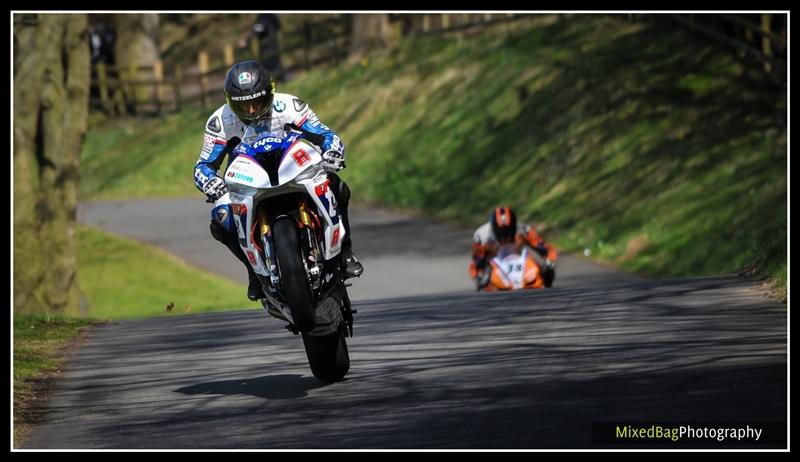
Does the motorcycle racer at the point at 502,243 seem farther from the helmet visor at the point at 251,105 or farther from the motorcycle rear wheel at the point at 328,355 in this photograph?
the helmet visor at the point at 251,105

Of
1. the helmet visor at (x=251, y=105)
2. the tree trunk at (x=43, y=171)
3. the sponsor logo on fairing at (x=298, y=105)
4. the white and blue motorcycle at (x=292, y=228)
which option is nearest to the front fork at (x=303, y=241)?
the white and blue motorcycle at (x=292, y=228)

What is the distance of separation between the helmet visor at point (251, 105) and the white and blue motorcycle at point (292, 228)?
0.20 metres

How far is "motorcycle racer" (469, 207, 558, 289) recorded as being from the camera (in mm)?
20359

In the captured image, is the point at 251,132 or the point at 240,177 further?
the point at 251,132

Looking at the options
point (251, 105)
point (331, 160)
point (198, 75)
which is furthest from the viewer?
point (198, 75)

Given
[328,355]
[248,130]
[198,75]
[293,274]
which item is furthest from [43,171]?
[198,75]

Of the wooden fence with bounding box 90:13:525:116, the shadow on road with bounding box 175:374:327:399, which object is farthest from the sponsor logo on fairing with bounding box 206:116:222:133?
the wooden fence with bounding box 90:13:525:116

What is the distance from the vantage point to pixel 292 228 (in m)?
10.8

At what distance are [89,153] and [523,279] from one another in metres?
28.4

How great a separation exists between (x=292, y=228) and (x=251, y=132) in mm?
992

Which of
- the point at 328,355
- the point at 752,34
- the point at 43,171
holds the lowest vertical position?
the point at 328,355

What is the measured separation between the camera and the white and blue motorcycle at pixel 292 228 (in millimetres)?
10781

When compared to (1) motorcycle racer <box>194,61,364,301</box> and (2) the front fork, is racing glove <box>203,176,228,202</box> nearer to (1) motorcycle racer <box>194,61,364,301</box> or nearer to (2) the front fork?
(1) motorcycle racer <box>194,61,364,301</box>

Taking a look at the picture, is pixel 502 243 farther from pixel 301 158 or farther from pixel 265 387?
pixel 301 158
